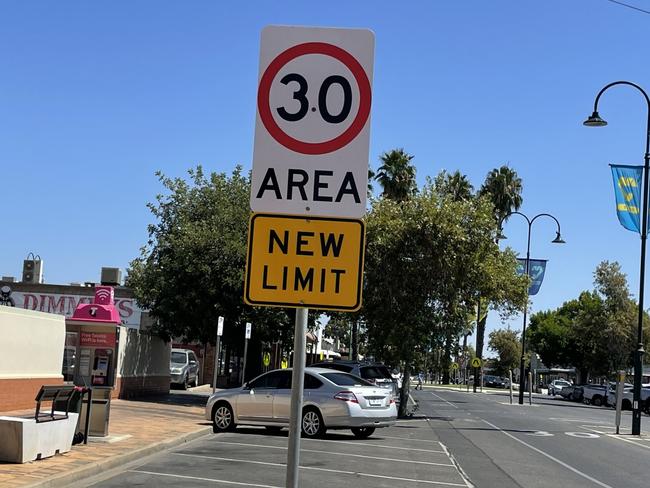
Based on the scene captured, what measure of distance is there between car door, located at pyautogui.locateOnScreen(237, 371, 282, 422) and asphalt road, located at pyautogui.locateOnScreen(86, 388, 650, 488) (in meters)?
0.42

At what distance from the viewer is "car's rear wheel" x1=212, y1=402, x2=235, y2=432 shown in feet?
62.2

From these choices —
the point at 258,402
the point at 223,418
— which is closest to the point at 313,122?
the point at 258,402

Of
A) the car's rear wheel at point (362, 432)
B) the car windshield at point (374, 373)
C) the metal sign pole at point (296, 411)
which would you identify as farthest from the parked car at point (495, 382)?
the metal sign pole at point (296, 411)

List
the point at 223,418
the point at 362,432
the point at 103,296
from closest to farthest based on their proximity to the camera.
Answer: the point at 223,418 < the point at 362,432 < the point at 103,296

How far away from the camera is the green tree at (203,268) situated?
28.3 m

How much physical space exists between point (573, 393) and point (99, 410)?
56.0m

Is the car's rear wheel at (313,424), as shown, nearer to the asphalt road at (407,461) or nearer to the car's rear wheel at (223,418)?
the asphalt road at (407,461)

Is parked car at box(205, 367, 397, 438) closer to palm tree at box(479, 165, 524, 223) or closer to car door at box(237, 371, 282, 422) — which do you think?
car door at box(237, 371, 282, 422)

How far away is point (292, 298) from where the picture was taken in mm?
3574

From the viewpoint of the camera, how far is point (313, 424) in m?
18.3

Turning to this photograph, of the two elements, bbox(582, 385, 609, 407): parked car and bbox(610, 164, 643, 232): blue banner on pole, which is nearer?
bbox(610, 164, 643, 232): blue banner on pole

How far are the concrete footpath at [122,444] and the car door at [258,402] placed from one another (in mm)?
918

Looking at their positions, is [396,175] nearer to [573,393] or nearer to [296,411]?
[573,393]

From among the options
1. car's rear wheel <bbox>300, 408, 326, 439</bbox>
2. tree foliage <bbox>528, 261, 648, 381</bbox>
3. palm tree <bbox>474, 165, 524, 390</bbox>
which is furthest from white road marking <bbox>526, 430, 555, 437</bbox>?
tree foliage <bbox>528, 261, 648, 381</bbox>
